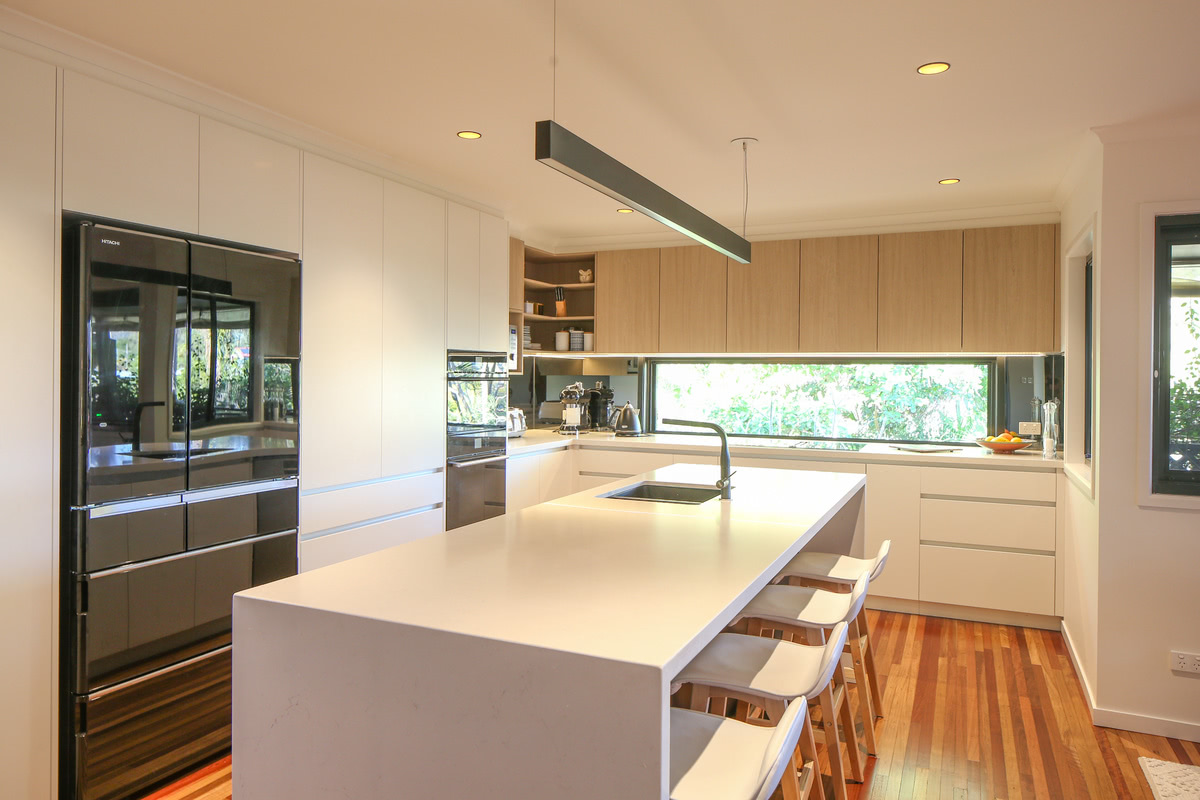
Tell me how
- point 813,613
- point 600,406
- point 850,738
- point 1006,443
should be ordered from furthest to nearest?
point 600,406 < point 1006,443 < point 850,738 < point 813,613

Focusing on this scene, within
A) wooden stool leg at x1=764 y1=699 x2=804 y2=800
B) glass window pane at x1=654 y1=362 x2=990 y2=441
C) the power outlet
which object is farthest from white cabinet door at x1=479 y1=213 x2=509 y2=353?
the power outlet

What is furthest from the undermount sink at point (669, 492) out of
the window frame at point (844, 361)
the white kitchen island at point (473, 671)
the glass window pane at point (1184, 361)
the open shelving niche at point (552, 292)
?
the open shelving niche at point (552, 292)

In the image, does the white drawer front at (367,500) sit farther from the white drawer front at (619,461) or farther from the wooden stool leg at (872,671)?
the wooden stool leg at (872,671)

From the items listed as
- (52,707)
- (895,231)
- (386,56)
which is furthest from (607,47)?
(895,231)

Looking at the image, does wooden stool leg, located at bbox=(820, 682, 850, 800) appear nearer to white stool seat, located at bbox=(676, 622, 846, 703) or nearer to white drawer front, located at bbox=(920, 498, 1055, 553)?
white stool seat, located at bbox=(676, 622, 846, 703)

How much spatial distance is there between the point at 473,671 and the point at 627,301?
4.47 meters

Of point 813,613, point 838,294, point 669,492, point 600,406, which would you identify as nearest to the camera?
point 813,613

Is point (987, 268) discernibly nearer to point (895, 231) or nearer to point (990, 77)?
point (895, 231)

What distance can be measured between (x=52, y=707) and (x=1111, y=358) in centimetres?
399

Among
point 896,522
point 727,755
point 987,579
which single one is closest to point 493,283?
point 896,522

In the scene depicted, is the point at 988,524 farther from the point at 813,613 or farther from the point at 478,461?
the point at 478,461

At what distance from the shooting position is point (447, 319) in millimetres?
4090

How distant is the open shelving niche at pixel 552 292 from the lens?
592cm

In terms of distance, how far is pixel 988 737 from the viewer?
2955mm
